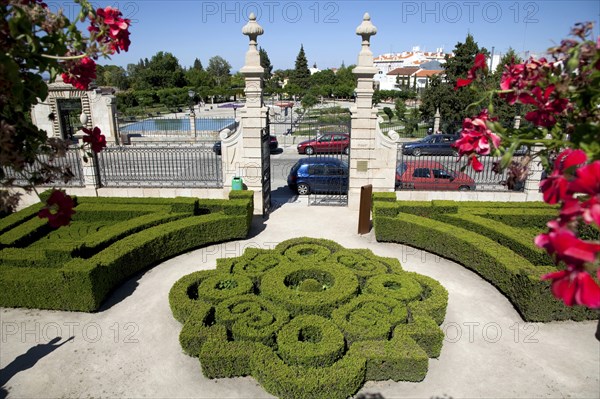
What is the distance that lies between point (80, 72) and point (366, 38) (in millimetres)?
11326

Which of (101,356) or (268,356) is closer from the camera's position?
(268,356)

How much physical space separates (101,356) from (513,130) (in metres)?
7.47

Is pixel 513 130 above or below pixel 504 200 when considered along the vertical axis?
above

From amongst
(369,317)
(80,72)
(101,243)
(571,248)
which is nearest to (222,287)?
(369,317)

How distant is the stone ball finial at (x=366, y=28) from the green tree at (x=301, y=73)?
77.8m

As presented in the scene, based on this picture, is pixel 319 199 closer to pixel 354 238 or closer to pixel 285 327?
pixel 354 238

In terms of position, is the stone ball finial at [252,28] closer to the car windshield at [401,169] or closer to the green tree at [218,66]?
the car windshield at [401,169]

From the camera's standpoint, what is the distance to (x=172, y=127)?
40250 mm

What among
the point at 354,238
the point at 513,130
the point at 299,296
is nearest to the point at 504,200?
the point at 354,238

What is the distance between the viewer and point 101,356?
7172 mm

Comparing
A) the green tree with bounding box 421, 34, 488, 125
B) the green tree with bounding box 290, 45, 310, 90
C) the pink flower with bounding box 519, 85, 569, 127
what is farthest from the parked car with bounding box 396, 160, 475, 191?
the green tree with bounding box 290, 45, 310, 90

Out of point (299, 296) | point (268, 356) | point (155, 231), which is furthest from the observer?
point (155, 231)

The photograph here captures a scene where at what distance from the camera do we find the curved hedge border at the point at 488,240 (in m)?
8.09

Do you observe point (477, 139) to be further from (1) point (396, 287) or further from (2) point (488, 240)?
(2) point (488, 240)
